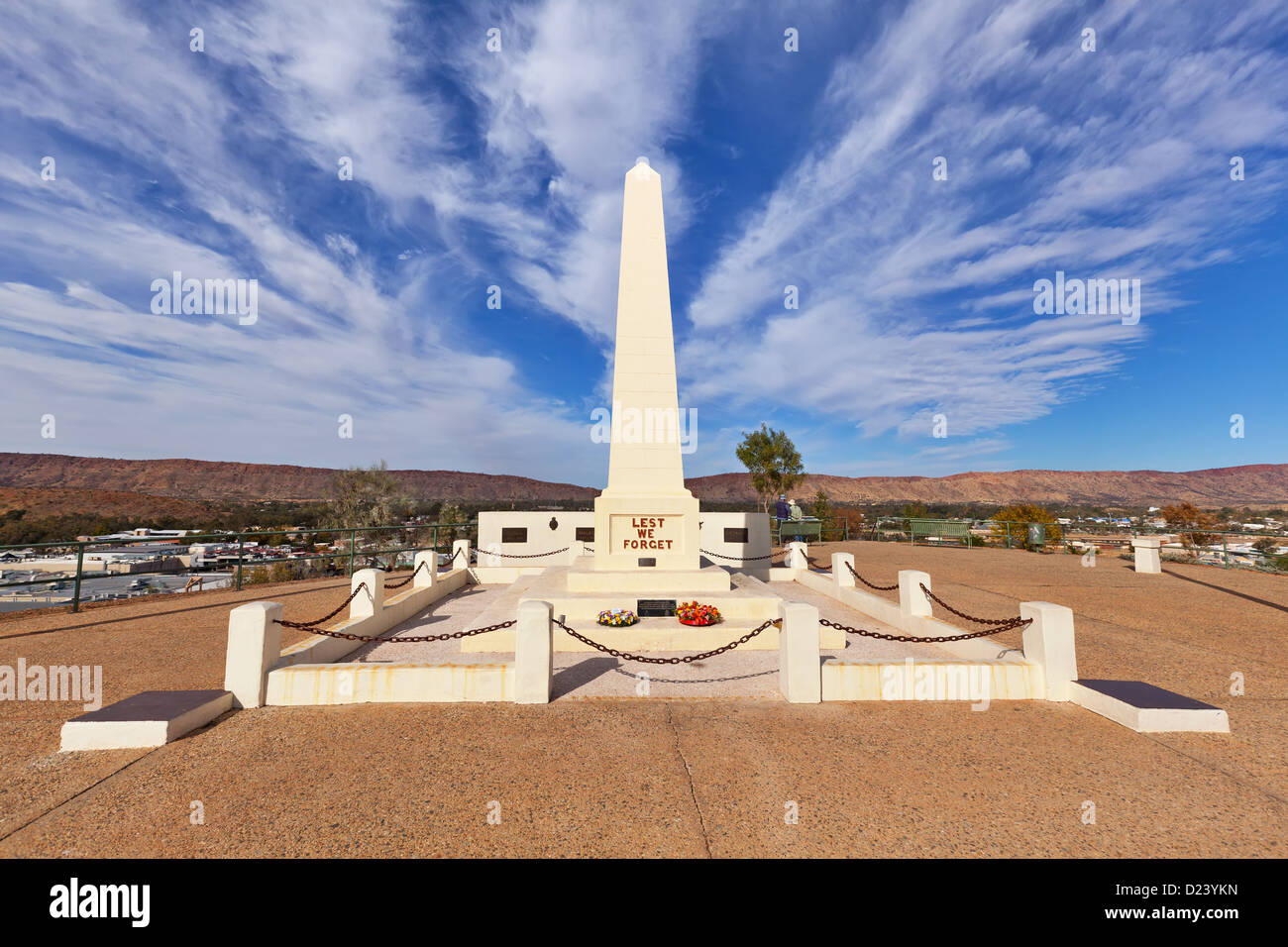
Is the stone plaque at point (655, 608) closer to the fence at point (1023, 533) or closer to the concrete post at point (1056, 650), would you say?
the concrete post at point (1056, 650)

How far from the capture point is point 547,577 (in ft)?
35.6

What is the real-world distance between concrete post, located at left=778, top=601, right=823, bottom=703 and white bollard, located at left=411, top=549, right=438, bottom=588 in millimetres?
7690

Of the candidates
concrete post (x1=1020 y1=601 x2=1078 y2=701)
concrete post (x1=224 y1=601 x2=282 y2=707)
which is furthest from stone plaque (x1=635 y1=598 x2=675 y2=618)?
concrete post (x1=224 y1=601 x2=282 y2=707)

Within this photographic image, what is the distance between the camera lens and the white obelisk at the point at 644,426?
31.6 ft

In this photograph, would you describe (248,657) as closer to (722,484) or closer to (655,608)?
(655,608)

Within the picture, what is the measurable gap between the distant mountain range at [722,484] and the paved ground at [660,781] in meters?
62.6

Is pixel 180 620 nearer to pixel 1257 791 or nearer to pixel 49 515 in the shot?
pixel 1257 791

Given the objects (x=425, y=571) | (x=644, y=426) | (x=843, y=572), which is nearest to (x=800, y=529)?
(x=843, y=572)

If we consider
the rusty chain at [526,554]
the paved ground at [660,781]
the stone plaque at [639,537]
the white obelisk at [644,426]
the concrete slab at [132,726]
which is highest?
the white obelisk at [644,426]

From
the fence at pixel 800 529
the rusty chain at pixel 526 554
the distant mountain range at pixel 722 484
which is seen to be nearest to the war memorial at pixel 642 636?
the rusty chain at pixel 526 554

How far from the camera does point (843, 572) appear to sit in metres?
10.8

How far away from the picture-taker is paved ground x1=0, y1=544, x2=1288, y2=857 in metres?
2.95

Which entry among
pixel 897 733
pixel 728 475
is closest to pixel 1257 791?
pixel 897 733

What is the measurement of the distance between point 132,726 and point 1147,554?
20.9 m
